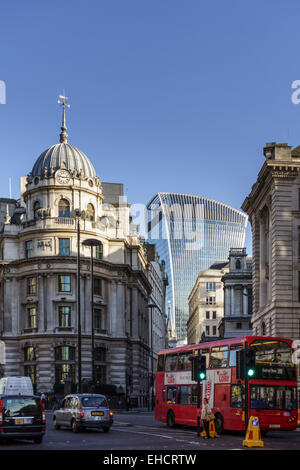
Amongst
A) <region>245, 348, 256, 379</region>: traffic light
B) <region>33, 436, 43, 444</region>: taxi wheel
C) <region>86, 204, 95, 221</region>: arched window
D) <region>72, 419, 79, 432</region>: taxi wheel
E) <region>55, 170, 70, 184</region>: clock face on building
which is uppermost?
<region>55, 170, 70, 184</region>: clock face on building

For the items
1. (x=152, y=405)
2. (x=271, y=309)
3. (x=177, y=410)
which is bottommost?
(x=152, y=405)

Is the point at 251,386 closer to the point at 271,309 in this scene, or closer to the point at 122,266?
the point at 271,309

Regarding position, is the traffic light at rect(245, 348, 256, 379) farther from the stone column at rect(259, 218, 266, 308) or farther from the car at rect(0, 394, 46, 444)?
the stone column at rect(259, 218, 266, 308)

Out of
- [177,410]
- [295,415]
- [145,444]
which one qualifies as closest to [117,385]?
A: [177,410]

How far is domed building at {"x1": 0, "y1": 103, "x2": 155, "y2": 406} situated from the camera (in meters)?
81.2

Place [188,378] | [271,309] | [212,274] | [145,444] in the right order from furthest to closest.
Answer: [212,274] < [271,309] < [188,378] < [145,444]

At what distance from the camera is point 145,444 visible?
27.3 m

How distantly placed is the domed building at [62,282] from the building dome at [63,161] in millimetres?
109

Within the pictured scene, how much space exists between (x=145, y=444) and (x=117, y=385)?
57979mm

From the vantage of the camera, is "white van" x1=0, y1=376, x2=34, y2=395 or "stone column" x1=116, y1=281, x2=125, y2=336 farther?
"stone column" x1=116, y1=281, x2=125, y2=336

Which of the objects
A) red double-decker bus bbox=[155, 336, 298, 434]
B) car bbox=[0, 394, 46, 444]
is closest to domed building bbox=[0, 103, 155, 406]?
red double-decker bus bbox=[155, 336, 298, 434]

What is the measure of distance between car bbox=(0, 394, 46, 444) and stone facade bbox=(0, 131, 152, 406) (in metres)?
50.9

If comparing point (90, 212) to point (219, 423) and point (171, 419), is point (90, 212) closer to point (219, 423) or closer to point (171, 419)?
point (171, 419)

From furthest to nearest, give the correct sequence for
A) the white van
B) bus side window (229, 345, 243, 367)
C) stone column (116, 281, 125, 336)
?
stone column (116, 281, 125, 336) → the white van → bus side window (229, 345, 243, 367)
